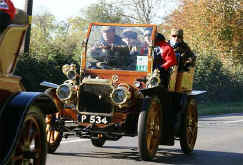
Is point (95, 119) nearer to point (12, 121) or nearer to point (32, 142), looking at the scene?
point (32, 142)

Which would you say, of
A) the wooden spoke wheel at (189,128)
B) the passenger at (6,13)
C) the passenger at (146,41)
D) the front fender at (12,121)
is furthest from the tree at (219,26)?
the passenger at (6,13)

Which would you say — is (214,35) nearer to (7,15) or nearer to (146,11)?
(146,11)

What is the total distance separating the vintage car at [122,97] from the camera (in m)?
10.1

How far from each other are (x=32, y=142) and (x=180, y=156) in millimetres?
5209

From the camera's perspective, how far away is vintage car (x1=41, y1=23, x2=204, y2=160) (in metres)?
10.1

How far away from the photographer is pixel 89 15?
2881 inches

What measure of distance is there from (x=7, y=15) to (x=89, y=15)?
67872 millimetres

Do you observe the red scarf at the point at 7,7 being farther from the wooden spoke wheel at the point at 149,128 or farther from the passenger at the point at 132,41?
the passenger at the point at 132,41

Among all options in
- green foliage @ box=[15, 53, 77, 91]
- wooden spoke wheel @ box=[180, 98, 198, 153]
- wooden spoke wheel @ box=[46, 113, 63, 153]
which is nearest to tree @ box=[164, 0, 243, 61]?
green foliage @ box=[15, 53, 77, 91]

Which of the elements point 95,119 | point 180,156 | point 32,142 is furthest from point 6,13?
point 180,156

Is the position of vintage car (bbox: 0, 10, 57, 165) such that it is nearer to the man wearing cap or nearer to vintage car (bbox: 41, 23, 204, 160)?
vintage car (bbox: 41, 23, 204, 160)

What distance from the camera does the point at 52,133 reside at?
1043 cm

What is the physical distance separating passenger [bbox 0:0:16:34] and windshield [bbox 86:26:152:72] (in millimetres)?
5747

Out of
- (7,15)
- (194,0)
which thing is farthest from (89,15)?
(7,15)
